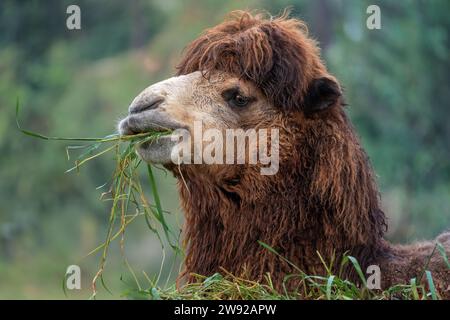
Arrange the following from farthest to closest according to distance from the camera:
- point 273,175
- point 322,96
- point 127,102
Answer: point 127,102
point 322,96
point 273,175

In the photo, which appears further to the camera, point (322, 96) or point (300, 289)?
point (322, 96)

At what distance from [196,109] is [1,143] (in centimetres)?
1880

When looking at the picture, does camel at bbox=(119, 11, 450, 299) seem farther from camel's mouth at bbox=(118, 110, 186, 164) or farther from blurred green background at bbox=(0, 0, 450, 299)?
blurred green background at bbox=(0, 0, 450, 299)

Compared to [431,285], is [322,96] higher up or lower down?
higher up

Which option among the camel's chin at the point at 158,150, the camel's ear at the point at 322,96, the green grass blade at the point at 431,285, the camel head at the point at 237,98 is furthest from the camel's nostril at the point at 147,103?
the green grass blade at the point at 431,285

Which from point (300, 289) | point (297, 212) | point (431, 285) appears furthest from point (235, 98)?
point (431, 285)

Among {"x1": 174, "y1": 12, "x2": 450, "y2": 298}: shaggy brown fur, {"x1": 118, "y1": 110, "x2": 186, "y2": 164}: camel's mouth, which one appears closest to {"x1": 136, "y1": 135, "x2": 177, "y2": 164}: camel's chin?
{"x1": 118, "y1": 110, "x2": 186, "y2": 164}: camel's mouth

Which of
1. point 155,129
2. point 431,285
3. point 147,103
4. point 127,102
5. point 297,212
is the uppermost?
point 127,102

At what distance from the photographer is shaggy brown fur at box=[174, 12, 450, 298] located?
621cm

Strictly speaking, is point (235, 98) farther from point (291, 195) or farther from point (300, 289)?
point (300, 289)

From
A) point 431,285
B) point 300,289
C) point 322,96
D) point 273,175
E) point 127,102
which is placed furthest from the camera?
point 127,102

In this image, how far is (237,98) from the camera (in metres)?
6.41

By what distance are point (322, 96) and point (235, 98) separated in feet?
1.81
